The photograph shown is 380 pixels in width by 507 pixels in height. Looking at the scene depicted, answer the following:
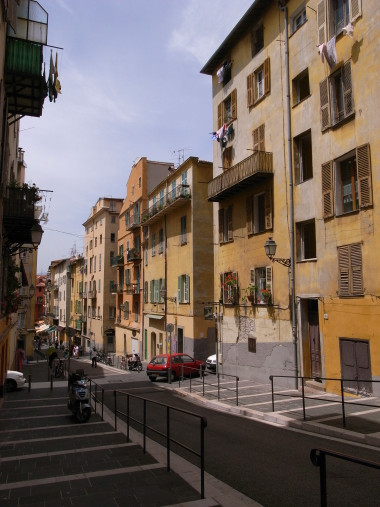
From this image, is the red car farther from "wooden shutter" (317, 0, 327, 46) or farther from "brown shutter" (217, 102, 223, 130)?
"wooden shutter" (317, 0, 327, 46)

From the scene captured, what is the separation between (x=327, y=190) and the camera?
49.9 feet

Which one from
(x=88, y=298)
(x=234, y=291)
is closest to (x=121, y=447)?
(x=234, y=291)

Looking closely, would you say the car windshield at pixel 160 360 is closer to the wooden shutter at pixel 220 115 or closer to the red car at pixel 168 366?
the red car at pixel 168 366

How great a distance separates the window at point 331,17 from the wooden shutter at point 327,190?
4.64 meters

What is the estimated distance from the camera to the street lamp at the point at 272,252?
16578 mm

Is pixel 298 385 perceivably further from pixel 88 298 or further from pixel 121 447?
pixel 88 298

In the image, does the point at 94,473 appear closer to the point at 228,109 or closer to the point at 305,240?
the point at 305,240

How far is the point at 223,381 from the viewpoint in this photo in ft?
64.4

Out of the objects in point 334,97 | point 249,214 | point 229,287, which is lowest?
point 229,287

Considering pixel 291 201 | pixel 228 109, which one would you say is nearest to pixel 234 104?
pixel 228 109

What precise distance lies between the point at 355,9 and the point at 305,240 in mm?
8003

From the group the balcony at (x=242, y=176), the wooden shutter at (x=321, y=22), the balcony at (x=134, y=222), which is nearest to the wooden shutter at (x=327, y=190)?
the balcony at (x=242, y=176)

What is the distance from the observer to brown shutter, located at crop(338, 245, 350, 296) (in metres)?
14.1

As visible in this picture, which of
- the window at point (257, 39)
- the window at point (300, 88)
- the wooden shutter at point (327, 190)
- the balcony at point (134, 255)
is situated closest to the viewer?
the wooden shutter at point (327, 190)
